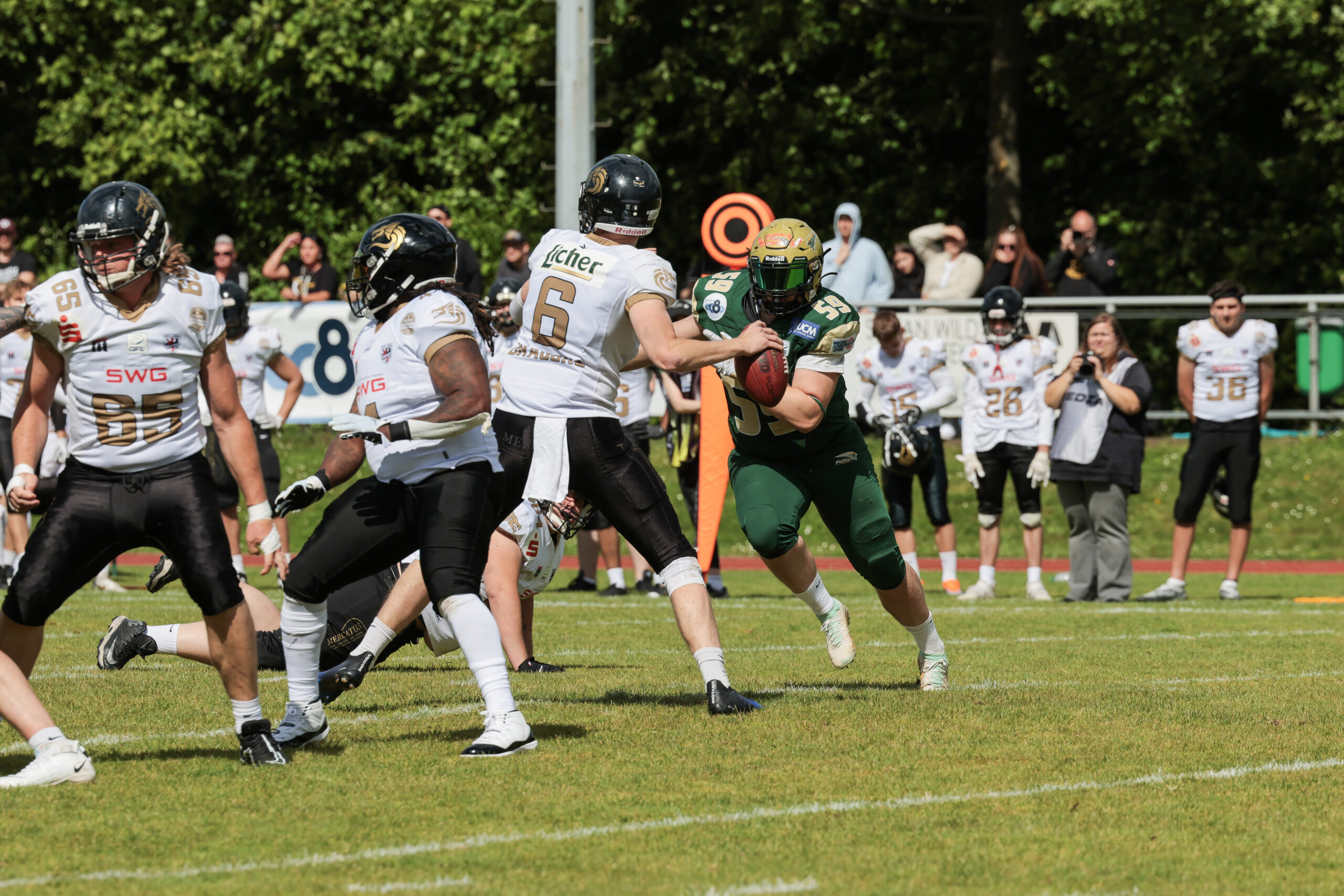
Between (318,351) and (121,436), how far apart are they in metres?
14.0

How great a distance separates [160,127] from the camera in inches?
1128

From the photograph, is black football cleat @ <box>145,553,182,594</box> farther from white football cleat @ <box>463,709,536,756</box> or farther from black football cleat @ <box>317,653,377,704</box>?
white football cleat @ <box>463,709,536,756</box>

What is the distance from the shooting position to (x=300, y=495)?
19.5ft

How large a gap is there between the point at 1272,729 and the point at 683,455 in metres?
8.17

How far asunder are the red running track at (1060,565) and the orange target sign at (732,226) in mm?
4082

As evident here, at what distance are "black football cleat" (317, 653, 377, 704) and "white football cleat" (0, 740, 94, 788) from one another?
1.47 meters

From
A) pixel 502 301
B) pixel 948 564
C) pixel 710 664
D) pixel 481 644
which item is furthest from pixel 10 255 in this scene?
pixel 481 644

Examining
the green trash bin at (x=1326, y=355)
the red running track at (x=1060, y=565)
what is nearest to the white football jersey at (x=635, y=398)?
the red running track at (x=1060, y=565)

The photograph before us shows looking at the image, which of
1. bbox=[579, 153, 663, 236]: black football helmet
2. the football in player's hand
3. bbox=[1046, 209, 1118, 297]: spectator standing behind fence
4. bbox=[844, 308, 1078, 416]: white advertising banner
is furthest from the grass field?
bbox=[1046, 209, 1118, 297]: spectator standing behind fence

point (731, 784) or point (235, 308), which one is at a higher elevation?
point (235, 308)

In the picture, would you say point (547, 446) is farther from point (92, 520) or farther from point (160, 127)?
point (160, 127)

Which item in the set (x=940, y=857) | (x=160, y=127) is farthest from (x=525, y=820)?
(x=160, y=127)

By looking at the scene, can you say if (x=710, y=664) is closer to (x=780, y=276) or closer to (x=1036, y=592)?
(x=780, y=276)

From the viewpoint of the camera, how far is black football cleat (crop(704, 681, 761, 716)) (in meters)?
7.06
